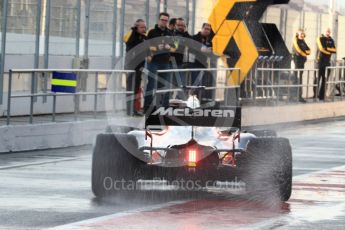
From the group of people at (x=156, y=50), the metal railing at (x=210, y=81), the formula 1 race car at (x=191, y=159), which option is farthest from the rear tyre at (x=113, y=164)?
the metal railing at (x=210, y=81)

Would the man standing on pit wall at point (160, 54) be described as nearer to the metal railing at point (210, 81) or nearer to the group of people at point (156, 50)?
the group of people at point (156, 50)

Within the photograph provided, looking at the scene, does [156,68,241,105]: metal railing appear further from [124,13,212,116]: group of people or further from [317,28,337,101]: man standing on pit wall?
[317,28,337,101]: man standing on pit wall

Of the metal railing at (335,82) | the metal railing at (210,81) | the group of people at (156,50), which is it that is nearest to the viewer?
the group of people at (156,50)

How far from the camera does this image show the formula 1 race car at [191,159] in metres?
13.7

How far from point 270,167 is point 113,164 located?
160 centimetres

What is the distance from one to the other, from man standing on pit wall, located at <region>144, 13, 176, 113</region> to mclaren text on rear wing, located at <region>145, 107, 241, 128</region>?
9657mm

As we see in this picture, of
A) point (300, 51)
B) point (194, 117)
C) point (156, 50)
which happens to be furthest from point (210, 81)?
point (194, 117)

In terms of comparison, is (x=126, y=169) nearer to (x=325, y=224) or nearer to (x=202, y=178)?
(x=202, y=178)

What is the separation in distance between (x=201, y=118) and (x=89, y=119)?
10.7 m

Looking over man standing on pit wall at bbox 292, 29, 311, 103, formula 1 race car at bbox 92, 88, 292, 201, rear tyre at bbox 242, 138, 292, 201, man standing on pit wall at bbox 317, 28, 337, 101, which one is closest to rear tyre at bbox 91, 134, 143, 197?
formula 1 race car at bbox 92, 88, 292, 201

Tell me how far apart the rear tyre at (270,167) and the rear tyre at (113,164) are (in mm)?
1143

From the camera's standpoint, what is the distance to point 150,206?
13.3 metres

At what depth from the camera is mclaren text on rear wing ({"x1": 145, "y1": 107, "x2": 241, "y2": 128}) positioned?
46.6ft

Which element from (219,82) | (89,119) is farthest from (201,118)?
(219,82)
